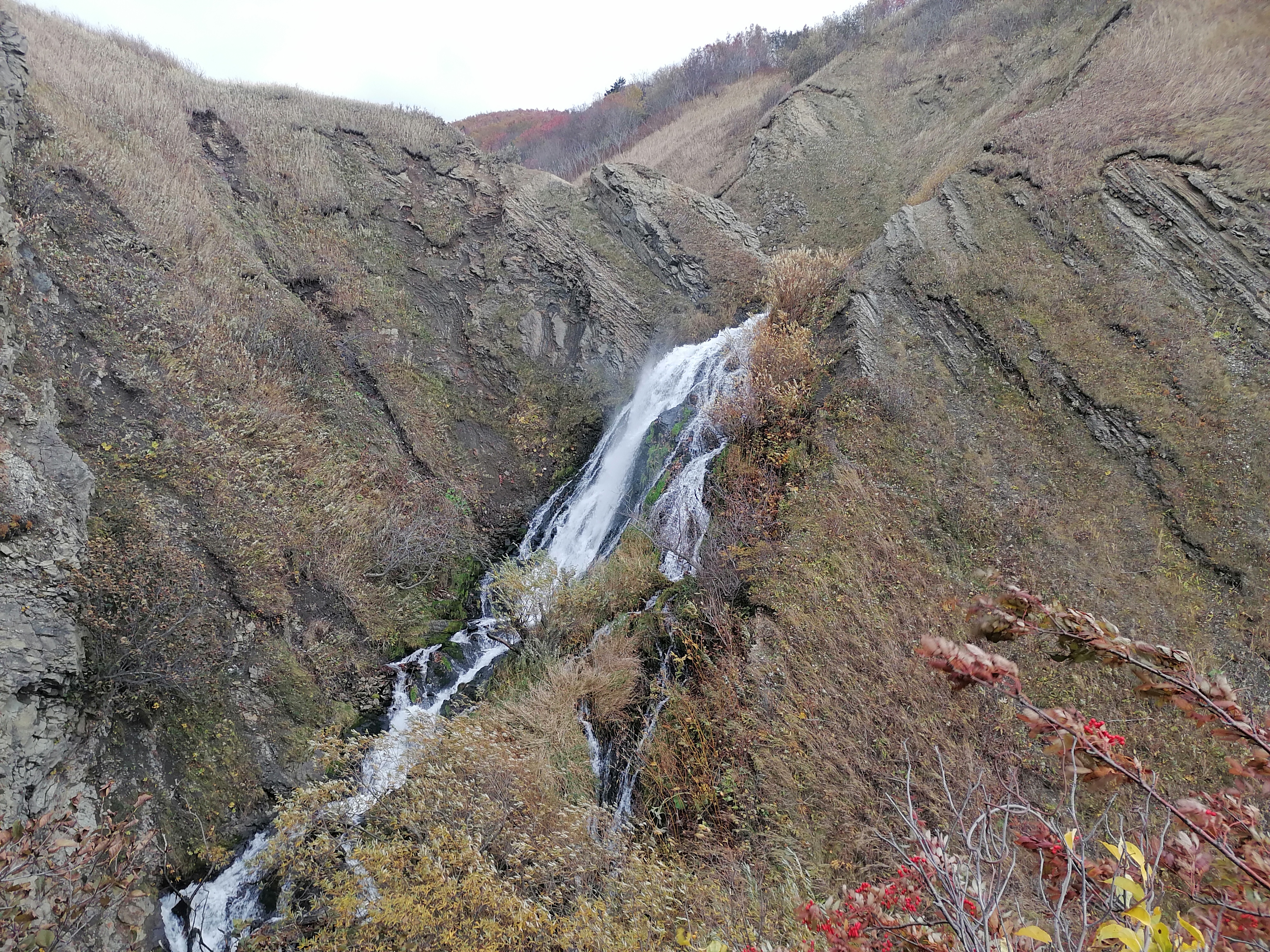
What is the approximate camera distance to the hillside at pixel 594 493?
5711 mm

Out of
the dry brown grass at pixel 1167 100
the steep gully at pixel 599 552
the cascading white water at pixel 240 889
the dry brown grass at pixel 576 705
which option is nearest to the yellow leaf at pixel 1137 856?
the steep gully at pixel 599 552

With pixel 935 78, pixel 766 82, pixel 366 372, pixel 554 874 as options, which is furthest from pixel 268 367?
pixel 766 82

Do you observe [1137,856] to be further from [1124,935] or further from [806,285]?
[806,285]

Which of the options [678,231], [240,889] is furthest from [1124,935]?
[678,231]

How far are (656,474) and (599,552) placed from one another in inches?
67.2

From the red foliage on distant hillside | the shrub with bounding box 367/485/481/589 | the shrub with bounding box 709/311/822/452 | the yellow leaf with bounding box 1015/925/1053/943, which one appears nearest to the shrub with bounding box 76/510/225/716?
the shrub with bounding box 367/485/481/589

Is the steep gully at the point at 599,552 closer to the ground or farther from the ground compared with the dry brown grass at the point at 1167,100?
closer to the ground

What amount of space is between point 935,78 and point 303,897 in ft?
85.9

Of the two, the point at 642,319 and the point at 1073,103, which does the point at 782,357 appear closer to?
the point at 642,319

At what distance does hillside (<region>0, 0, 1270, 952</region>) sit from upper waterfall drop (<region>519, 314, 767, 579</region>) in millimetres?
143

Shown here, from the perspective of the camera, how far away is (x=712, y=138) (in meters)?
24.8

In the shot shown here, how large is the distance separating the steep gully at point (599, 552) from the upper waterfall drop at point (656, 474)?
0.02 metres

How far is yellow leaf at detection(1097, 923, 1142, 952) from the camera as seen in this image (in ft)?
4.11

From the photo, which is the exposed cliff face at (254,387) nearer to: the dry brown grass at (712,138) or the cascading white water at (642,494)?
the cascading white water at (642,494)
